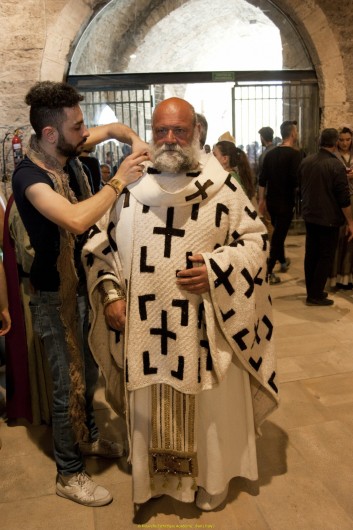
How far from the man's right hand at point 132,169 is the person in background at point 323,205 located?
121 inches

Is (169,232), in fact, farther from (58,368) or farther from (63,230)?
(58,368)

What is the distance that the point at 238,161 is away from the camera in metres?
4.17

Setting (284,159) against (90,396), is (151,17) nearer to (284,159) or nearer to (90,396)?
(284,159)

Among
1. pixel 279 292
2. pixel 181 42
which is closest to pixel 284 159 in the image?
pixel 279 292

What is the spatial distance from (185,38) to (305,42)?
12.2 feet

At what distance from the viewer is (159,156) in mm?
1879

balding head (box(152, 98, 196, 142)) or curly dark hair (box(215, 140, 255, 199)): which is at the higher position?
balding head (box(152, 98, 196, 142))

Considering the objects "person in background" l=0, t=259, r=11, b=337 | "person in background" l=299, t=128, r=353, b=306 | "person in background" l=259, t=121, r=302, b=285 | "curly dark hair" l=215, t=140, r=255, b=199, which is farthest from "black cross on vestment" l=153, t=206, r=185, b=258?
"person in background" l=259, t=121, r=302, b=285

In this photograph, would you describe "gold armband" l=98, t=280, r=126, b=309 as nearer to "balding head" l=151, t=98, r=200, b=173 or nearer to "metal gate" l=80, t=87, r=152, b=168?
"balding head" l=151, t=98, r=200, b=173

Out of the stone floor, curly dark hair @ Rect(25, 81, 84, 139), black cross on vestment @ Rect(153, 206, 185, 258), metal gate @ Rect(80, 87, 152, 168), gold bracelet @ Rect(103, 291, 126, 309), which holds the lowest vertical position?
the stone floor

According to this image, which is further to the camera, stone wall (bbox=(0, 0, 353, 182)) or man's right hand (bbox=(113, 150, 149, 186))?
stone wall (bbox=(0, 0, 353, 182))

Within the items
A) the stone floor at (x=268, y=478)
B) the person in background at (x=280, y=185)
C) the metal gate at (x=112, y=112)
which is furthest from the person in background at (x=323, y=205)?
the metal gate at (x=112, y=112)

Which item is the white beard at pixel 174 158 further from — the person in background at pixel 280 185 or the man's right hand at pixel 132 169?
the person in background at pixel 280 185

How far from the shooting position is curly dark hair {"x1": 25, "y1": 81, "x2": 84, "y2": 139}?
1.93 metres
